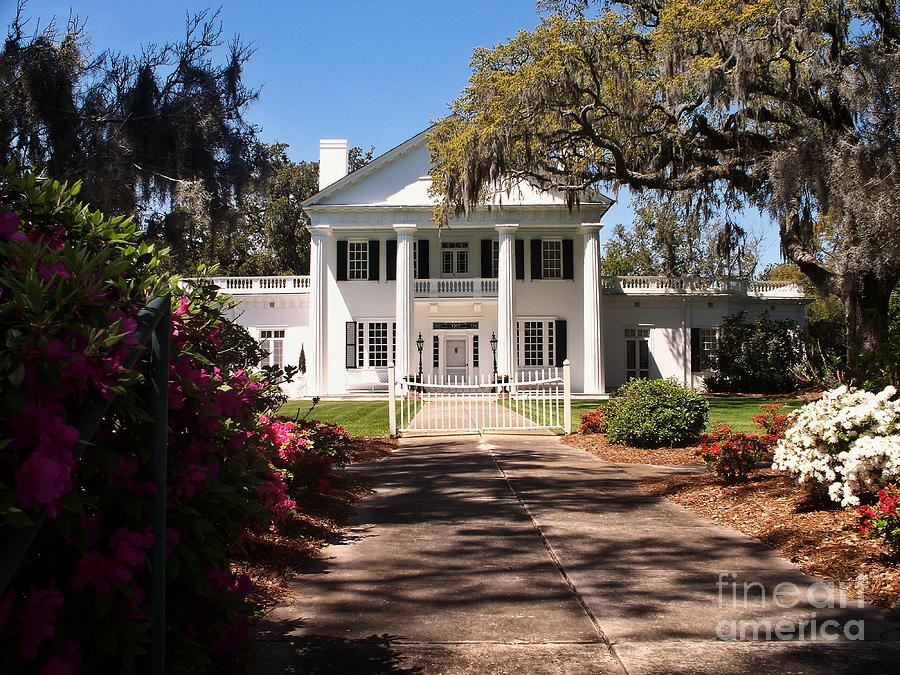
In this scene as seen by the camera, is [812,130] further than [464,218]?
No

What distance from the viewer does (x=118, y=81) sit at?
35.7ft

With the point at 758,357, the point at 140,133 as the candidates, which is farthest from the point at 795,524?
the point at 758,357

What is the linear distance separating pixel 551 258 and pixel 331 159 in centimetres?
970

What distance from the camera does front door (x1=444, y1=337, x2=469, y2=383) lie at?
29.4m

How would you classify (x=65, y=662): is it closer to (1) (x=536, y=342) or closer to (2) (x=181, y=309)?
(2) (x=181, y=309)

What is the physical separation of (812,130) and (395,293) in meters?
16.0

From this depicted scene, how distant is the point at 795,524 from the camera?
5527 millimetres

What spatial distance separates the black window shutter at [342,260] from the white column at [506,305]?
5971mm

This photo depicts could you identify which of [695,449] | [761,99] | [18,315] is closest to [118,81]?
[695,449]

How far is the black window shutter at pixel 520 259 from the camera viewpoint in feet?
96.0

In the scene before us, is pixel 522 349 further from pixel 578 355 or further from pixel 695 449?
pixel 695 449

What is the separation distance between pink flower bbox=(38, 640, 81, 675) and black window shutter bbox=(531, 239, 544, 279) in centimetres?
2787

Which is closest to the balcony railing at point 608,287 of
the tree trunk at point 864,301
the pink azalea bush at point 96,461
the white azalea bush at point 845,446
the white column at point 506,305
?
the white column at point 506,305

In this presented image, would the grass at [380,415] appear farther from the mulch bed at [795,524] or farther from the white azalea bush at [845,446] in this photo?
the white azalea bush at [845,446]
